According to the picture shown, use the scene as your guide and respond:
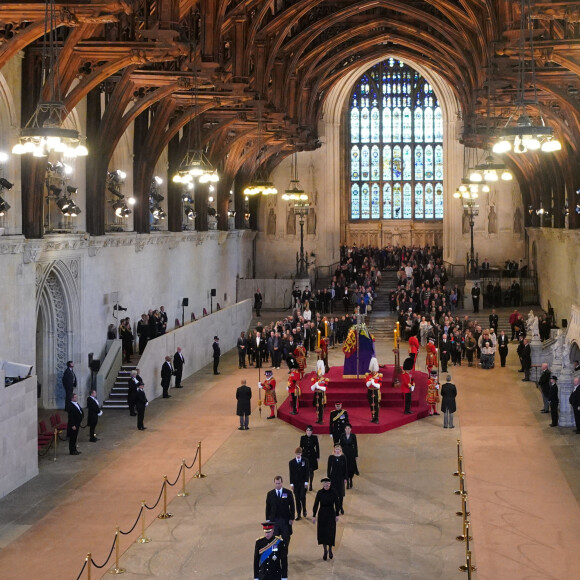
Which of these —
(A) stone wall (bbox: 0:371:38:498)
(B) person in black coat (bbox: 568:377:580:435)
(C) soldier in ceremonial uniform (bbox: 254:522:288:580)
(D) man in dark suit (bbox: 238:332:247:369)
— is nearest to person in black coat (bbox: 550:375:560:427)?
(B) person in black coat (bbox: 568:377:580:435)

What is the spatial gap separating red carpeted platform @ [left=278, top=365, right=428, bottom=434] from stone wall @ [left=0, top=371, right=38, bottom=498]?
6.99 m

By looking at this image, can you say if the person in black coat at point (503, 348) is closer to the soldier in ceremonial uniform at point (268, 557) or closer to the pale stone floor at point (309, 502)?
the pale stone floor at point (309, 502)

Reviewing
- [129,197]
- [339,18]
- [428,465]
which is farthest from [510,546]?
[339,18]

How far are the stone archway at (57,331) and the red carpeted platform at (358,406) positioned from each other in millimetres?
5714

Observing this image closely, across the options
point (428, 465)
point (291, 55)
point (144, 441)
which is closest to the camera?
point (428, 465)

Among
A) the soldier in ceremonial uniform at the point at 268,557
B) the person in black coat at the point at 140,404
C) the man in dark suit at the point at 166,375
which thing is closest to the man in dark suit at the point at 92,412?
the person in black coat at the point at 140,404

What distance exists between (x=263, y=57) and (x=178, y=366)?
11571 mm

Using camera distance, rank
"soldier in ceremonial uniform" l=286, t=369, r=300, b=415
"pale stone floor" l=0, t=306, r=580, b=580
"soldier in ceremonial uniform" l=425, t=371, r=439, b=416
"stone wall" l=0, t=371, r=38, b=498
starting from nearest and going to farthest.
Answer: "pale stone floor" l=0, t=306, r=580, b=580 < "stone wall" l=0, t=371, r=38, b=498 < "soldier in ceremonial uniform" l=286, t=369, r=300, b=415 < "soldier in ceremonial uniform" l=425, t=371, r=439, b=416

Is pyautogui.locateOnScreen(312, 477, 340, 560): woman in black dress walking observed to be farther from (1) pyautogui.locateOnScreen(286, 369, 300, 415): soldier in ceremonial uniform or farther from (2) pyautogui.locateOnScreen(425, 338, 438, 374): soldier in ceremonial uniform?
(2) pyautogui.locateOnScreen(425, 338, 438, 374): soldier in ceremonial uniform

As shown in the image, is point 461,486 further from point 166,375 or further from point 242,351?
point 242,351

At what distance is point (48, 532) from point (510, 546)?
6.91 meters

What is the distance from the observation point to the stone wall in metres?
16.7

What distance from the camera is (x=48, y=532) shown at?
48.5 feet

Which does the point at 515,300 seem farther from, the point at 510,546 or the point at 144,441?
the point at 510,546
